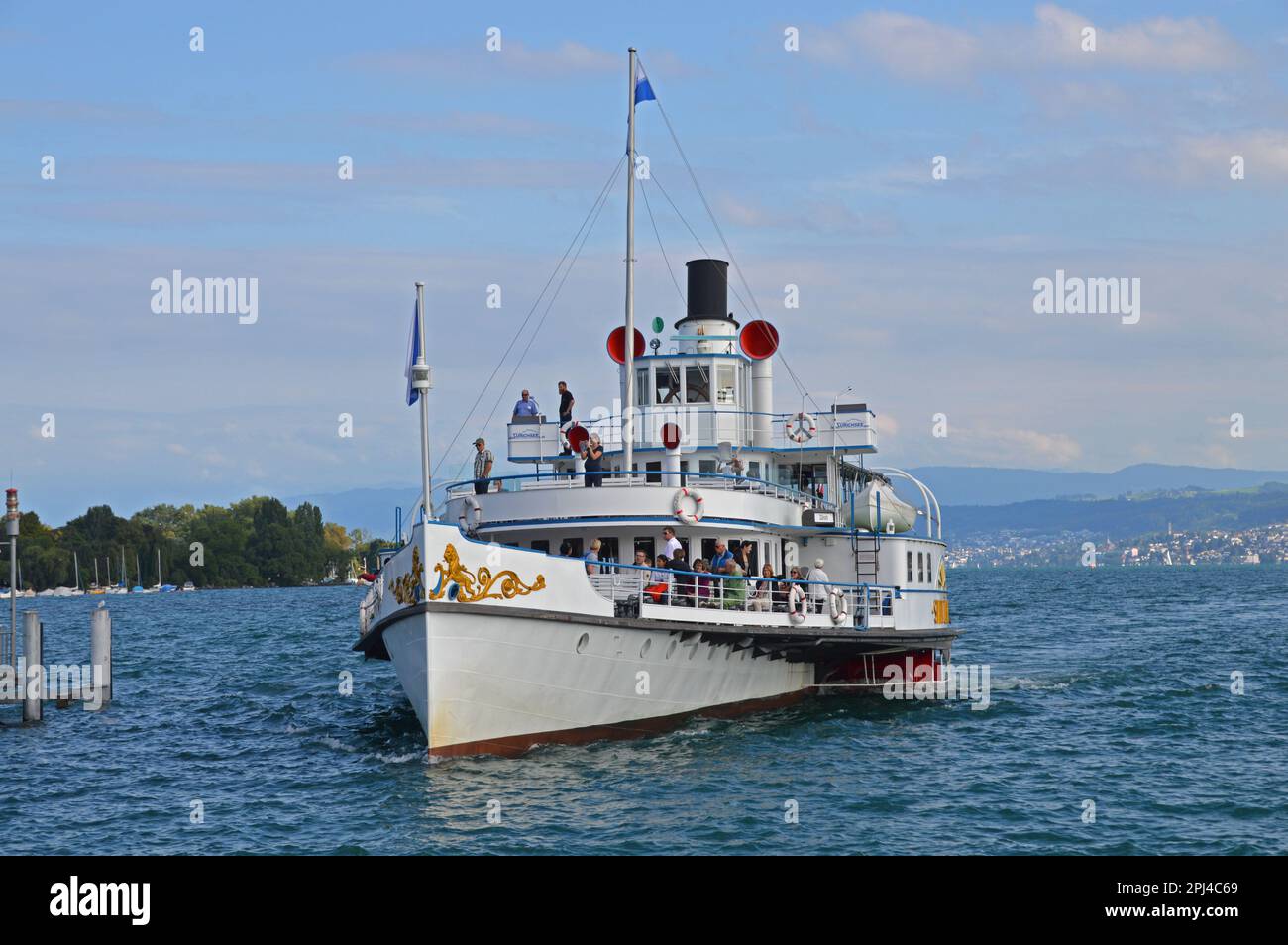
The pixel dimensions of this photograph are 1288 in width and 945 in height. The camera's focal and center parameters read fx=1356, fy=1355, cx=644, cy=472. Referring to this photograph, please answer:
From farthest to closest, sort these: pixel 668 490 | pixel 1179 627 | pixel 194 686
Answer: pixel 1179 627 < pixel 194 686 < pixel 668 490

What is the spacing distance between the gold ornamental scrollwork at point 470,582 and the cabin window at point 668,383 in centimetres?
1078

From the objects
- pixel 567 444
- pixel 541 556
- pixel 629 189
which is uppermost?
pixel 629 189

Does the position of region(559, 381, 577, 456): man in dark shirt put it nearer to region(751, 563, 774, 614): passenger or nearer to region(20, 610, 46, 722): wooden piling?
region(751, 563, 774, 614): passenger

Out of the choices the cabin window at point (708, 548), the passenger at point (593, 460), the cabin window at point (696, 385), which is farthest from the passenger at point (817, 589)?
the cabin window at point (696, 385)

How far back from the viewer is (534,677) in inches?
853

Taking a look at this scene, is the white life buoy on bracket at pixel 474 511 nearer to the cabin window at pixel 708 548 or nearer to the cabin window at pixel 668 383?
the cabin window at pixel 708 548

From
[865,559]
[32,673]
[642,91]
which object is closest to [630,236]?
[642,91]

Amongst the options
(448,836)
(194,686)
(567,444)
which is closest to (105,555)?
(194,686)

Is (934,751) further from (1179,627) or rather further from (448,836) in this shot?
(1179,627)

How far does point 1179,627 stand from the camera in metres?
60.3

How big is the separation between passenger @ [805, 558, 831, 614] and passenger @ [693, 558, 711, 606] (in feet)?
8.15

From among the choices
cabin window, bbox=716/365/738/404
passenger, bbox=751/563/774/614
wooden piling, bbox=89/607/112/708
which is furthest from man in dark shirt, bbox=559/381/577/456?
wooden piling, bbox=89/607/112/708

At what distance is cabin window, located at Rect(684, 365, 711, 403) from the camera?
31266mm
